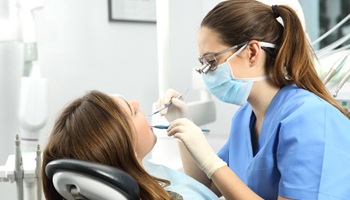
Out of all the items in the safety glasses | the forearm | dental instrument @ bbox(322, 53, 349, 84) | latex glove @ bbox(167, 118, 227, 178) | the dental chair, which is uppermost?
the safety glasses

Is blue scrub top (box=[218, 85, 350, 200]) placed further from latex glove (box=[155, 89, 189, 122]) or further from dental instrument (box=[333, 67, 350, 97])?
dental instrument (box=[333, 67, 350, 97])

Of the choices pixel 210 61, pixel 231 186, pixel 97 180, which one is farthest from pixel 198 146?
pixel 97 180

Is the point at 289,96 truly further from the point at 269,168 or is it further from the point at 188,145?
the point at 188,145

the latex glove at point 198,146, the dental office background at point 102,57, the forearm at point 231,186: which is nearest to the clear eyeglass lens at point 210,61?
the latex glove at point 198,146

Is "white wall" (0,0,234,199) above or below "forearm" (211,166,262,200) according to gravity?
above

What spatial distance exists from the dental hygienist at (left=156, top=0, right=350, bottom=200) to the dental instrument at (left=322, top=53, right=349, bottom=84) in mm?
454

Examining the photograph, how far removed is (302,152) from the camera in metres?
1.26

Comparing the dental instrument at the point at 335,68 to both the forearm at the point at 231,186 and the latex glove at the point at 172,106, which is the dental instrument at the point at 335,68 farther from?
the forearm at the point at 231,186

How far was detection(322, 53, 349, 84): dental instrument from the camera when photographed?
1.90 m

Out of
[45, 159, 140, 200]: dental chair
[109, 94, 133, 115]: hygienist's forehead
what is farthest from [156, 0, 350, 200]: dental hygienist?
[45, 159, 140, 200]: dental chair

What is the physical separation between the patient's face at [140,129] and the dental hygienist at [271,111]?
3.2 inches

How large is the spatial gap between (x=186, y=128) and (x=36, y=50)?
0.97m

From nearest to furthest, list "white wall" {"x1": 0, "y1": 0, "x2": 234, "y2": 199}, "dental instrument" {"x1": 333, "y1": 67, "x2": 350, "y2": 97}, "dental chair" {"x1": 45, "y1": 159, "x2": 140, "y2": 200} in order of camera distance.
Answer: "dental chair" {"x1": 45, "y1": 159, "x2": 140, "y2": 200}
"dental instrument" {"x1": 333, "y1": 67, "x2": 350, "y2": 97}
"white wall" {"x1": 0, "y1": 0, "x2": 234, "y2": 199}

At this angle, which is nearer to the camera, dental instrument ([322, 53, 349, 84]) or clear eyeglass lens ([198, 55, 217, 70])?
clear eyeglass lens ([198, 55, 217, 70])
